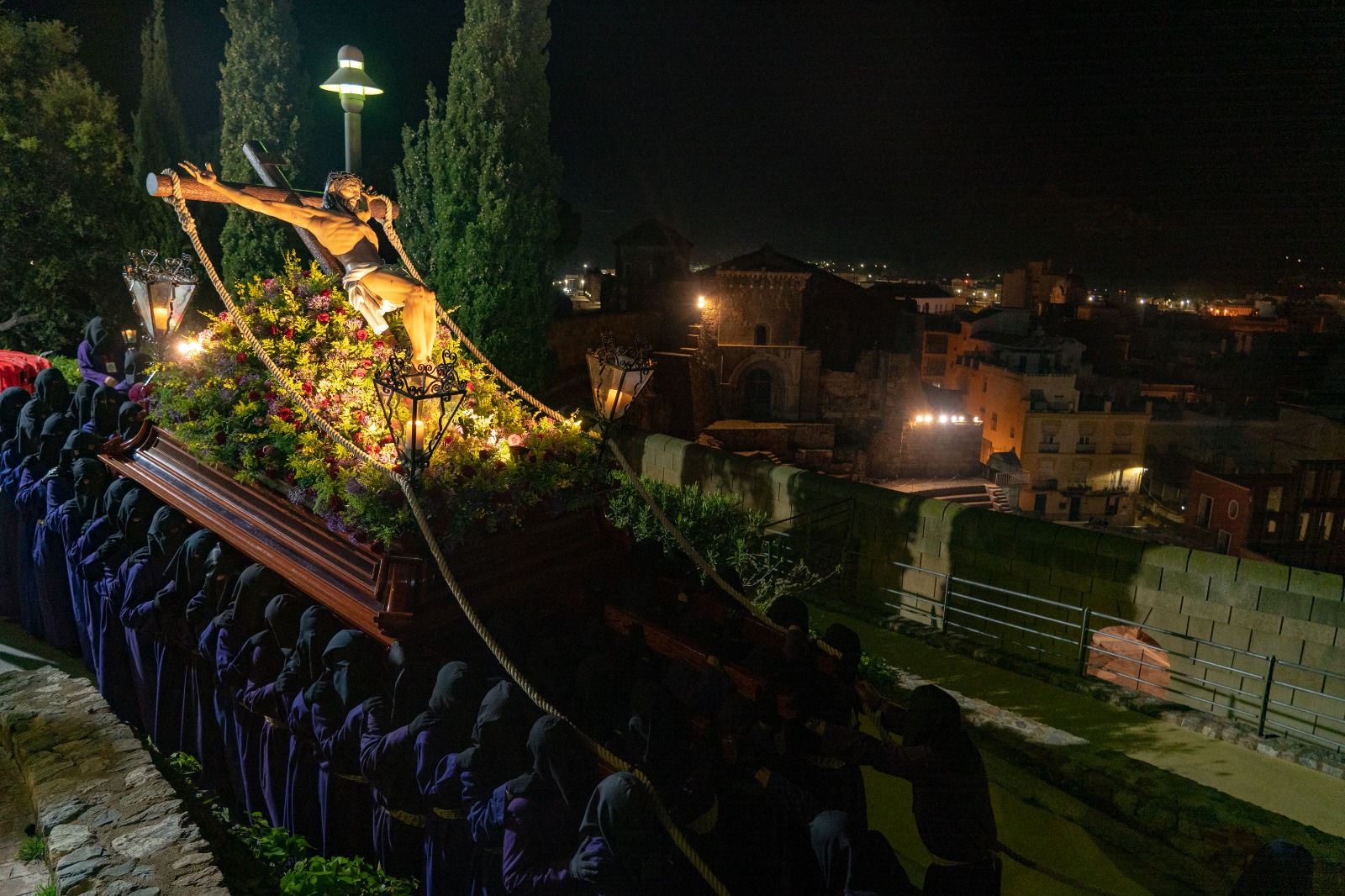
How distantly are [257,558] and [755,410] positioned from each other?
31204mm

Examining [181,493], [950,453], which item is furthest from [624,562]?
[950,453]

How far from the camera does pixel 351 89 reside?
17.3ft

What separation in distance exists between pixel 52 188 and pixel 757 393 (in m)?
25.1

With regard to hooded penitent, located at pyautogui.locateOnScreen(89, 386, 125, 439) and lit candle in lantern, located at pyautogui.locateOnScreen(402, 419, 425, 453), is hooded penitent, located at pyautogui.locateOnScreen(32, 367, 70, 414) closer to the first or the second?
hooded penitent, located at pyautogui.locateOnScreen(89, 386, 125, 439)

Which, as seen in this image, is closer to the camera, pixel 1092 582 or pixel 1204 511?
pixel 1092 582

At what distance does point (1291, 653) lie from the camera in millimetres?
7207

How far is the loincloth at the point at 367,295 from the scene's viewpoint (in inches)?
202

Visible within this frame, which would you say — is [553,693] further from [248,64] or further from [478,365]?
[248,64]

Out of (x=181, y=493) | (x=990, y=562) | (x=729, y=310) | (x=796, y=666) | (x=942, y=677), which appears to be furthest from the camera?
(x=729, y=310)

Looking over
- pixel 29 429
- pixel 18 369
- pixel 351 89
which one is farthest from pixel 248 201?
pixel 18 369

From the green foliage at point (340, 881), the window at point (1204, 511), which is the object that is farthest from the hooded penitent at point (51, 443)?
the window at point (1204, 511)

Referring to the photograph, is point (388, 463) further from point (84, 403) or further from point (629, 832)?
point (84, 403)

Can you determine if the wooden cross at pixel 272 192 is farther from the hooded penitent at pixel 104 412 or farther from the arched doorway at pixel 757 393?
the arched doorway at pixel 757 393

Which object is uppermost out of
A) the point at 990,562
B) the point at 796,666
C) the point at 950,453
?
the point at 796,666
